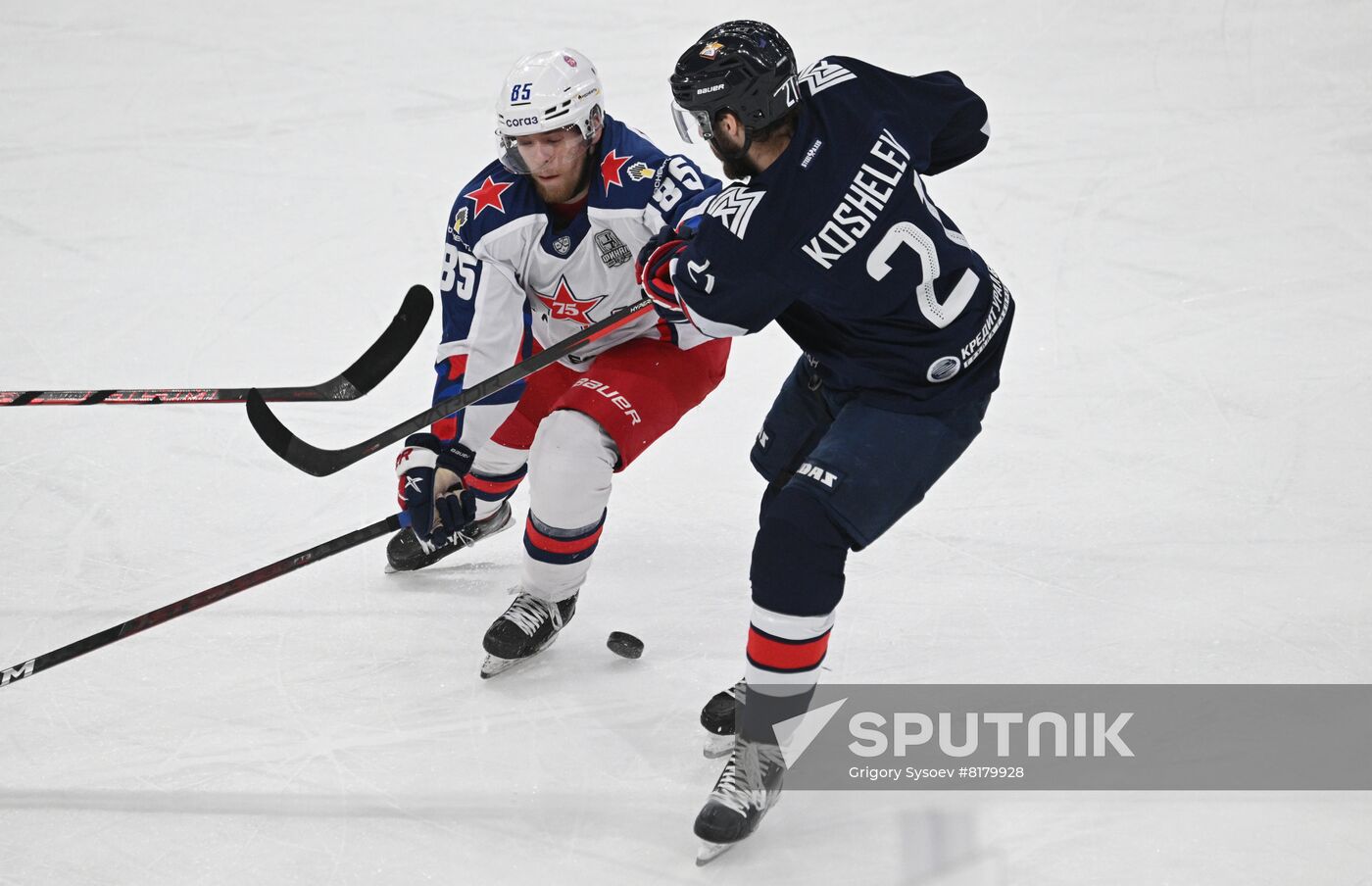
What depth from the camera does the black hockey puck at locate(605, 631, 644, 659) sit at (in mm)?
2646

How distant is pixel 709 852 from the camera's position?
2.14 m

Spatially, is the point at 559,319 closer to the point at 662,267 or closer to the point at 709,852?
the point at 662,267

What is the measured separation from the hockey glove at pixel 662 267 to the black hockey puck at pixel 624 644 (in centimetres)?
69

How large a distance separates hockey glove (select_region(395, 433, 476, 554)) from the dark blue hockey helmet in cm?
89

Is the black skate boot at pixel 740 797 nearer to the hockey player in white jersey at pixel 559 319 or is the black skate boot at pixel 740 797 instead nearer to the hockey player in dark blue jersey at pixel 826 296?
the hockey player in dark blue jersey at pixel 826 296

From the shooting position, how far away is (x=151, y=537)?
313 centimetres

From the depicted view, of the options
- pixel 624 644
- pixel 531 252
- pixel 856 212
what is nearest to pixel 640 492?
pixel 624 644

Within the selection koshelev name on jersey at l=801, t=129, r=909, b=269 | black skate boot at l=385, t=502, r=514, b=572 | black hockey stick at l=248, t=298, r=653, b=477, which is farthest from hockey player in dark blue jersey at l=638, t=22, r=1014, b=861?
black skate boot at l=385, t=502, r=514, b=572

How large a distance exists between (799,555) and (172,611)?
1.21 m

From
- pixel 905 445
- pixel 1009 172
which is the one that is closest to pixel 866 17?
pixel 1009 172

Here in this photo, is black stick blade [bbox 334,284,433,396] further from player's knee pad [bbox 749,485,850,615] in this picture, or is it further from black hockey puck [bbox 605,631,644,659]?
player's knee pad [bbox 749,485,850,615]

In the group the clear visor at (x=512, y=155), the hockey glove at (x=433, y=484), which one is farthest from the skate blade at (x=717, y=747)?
the clear visor at (x=512, y=155)

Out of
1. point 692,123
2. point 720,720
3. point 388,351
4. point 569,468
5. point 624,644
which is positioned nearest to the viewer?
point 692,123

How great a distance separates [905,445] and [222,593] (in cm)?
130
